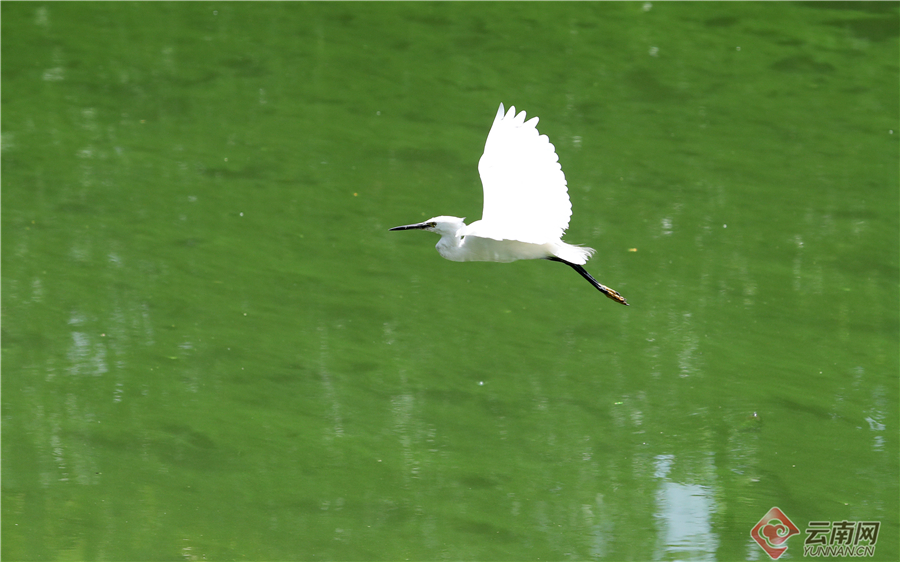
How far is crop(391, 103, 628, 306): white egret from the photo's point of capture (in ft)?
12.8

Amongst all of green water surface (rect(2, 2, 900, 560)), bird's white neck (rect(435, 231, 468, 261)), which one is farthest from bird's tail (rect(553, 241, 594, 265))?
green water surface (rect(2, 2, 900, 560))

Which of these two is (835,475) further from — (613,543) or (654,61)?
(654,61)

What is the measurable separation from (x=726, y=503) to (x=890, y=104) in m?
4.19

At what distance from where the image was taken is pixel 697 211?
678cm

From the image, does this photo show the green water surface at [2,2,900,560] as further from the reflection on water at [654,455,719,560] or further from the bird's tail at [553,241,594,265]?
the bird's tail at [553,241,594,265]

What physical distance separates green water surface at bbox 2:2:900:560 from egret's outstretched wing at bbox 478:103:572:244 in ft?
4.42

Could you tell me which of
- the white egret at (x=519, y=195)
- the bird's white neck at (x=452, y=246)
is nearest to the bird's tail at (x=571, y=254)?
the white egret at (x=519, y=195)

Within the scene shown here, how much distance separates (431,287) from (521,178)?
2.12 m

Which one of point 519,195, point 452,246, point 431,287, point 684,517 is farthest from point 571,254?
point 431,287

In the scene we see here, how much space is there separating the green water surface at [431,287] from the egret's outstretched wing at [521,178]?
1347 mm

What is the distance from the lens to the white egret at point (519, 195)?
12.8 ft

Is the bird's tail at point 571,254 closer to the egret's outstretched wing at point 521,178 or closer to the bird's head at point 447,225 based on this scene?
the egret's outstretched wing at point 521,178

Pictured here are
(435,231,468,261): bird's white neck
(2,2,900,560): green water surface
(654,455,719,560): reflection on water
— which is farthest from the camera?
(2,2,900,560): green water surface

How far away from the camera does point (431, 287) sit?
6055 mm
